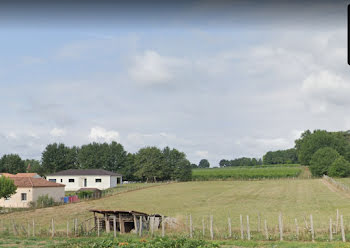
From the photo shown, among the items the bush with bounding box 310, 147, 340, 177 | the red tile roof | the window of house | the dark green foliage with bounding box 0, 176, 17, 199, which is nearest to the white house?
the red tile roof

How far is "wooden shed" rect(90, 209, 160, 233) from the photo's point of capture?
79.8 feet

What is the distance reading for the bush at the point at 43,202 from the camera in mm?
42000

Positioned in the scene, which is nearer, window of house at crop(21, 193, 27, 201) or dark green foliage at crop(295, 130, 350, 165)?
window of house at crop(21, 193, 27, 201)

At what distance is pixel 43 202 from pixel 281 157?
516ft

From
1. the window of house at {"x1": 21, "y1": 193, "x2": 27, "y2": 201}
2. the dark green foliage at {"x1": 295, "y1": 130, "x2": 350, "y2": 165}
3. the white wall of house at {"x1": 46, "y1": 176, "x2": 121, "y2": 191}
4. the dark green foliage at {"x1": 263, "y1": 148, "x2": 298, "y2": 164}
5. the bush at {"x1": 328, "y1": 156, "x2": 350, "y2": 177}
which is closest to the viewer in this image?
the window of house at {"x1": 21, "y1": 193, "x2": 27, "y2": 201}

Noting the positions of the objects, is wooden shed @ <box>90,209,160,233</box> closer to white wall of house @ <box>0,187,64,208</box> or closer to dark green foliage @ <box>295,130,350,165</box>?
white wall of house @ <box>0,187,64,208</box>

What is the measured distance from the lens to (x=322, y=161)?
3757 inches

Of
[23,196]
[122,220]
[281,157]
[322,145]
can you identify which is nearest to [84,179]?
[23,196]

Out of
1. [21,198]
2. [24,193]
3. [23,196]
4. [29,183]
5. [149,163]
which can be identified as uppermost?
[149,163]

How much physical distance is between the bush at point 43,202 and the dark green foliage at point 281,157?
14680cm

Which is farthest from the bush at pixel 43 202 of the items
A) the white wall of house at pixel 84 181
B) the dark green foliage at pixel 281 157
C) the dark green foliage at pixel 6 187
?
the dark green foliage at pixel 281 157

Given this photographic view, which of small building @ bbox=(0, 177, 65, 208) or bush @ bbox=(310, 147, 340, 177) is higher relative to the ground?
bush @ bbox=(310, 147, 340, 177)

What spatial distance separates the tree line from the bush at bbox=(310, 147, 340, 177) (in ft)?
108

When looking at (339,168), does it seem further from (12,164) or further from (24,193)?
(12,164)
